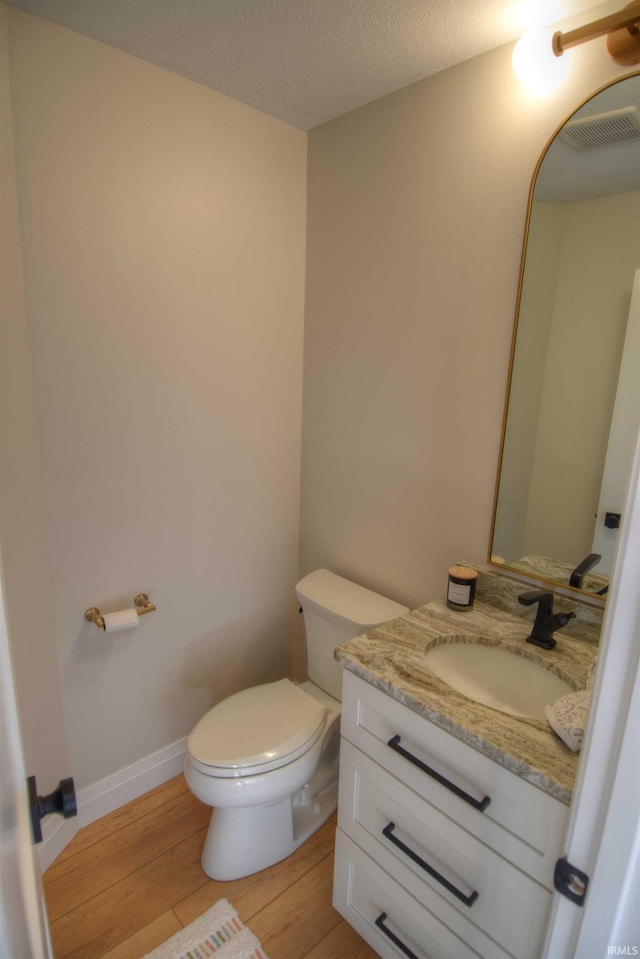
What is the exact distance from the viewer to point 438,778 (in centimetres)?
102

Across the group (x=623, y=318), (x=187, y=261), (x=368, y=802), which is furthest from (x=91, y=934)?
(x=623, y=318)

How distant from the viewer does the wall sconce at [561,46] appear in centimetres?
99

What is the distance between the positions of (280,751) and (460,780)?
0.64 m

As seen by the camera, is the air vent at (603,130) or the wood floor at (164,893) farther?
the wood floor at (164,893)

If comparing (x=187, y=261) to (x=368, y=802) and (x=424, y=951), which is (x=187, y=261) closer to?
(x=368, y=802)

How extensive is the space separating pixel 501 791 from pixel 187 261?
1.73 m

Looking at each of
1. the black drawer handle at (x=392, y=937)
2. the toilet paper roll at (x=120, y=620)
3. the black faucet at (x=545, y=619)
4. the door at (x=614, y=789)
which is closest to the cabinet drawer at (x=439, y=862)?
the black drawer handle at (x=392, y=937)

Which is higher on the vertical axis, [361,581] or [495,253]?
[495,253]

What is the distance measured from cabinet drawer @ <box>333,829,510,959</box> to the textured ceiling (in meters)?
2.12

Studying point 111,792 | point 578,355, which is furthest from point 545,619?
point 111,792

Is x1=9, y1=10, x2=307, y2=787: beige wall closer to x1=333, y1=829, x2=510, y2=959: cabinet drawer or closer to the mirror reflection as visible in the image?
x1=333, y1=829, x2=510, y2=959: cabinet drawer

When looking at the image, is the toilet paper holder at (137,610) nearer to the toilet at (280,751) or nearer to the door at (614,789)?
the toilet at (280,751)

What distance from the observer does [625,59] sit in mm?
1040

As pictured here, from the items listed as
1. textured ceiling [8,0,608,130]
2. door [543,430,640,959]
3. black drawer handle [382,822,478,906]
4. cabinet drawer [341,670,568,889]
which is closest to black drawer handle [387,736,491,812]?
cabinet drawer [341,670,568,889]
